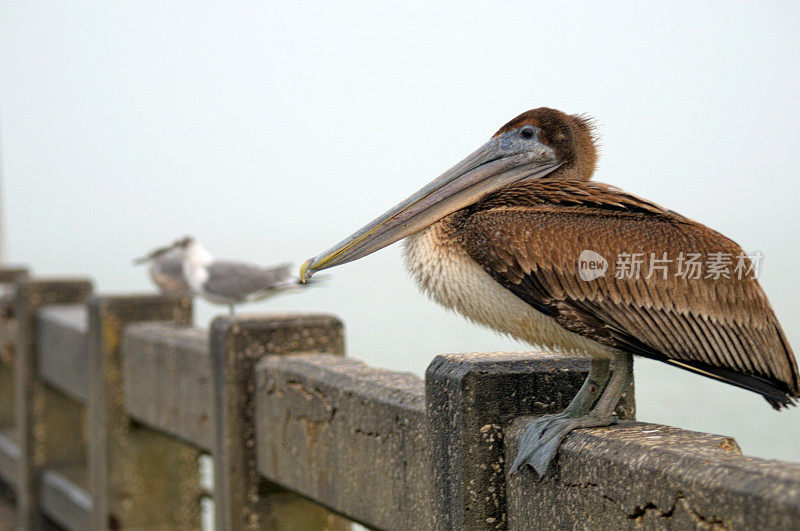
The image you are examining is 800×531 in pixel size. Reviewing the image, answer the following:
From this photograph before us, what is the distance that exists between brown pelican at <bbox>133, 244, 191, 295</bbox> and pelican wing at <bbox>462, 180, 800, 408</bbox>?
5.78 meters

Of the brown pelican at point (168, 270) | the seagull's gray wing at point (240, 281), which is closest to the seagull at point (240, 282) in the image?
the seagull's gray wing at point (240, 281)

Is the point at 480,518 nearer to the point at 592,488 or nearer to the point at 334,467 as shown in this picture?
the point at 592,488

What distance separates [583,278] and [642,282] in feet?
0.42

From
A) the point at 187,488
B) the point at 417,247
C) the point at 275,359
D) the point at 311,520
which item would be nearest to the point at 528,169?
the point at 417,247

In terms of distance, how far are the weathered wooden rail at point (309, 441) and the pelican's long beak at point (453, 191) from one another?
365 mm

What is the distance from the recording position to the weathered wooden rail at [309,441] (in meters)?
2.14

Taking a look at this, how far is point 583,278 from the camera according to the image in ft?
7.91

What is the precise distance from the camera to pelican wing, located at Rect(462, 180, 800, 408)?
2.32 metres

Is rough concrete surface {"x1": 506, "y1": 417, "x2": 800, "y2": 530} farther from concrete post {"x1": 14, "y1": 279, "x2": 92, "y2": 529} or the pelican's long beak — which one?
concrete post {"x1": 14, "y1": 279, "x2": 92, "y2": 529}

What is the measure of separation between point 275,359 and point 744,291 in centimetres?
217

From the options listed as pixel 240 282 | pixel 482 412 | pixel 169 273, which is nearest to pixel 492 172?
pixel 482 412

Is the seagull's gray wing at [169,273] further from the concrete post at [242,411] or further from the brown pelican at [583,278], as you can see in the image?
the brown pelican at [583,278]

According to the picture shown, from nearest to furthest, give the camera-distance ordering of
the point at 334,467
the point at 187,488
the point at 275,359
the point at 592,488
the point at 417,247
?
1. the point at 592,488
2. the point at 417,247
3. the point at 334,467
4. the point at 275,359
5. the point at 187,488

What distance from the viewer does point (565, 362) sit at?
270 centimetres
